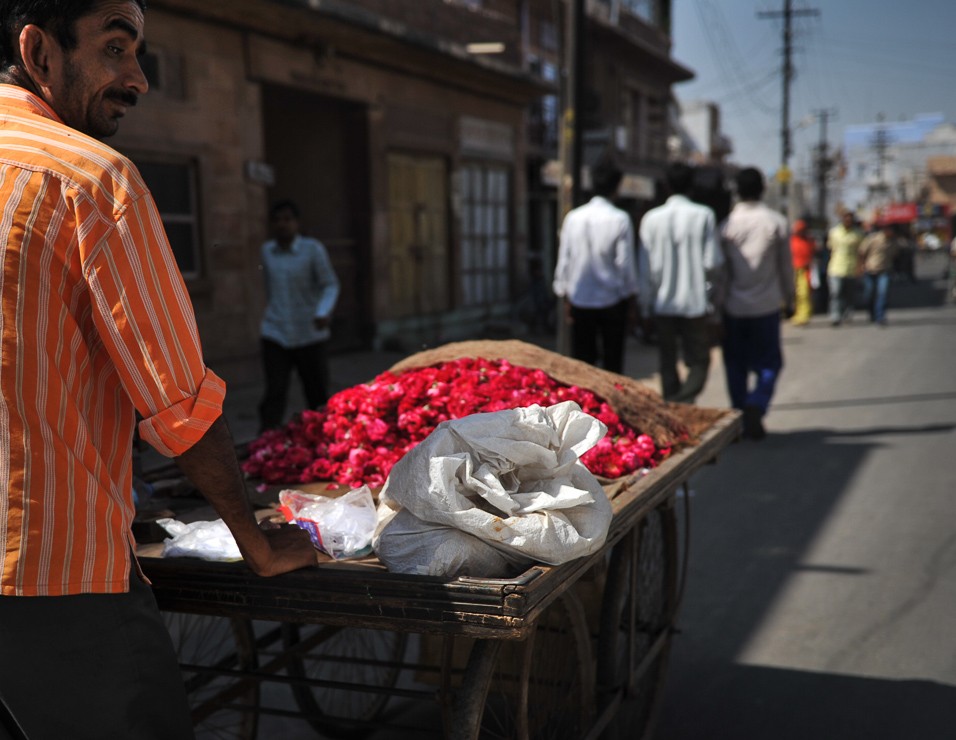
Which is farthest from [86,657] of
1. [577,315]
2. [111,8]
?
[577,315]

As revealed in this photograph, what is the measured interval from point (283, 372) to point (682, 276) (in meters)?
2.95

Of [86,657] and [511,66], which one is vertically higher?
[511,66]

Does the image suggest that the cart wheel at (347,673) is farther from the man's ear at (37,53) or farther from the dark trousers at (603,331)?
the dark trousers at (603,331)

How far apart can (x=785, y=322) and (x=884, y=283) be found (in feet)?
7.48

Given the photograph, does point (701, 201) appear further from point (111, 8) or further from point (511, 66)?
point (511, 66)

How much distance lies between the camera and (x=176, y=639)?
346 centimetres

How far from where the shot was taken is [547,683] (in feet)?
8.78

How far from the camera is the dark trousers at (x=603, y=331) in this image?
7.45m

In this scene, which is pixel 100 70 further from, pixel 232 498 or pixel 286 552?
pixel 286 552

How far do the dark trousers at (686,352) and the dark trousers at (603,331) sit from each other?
30cm

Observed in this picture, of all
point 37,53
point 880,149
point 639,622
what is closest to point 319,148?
point 639,622

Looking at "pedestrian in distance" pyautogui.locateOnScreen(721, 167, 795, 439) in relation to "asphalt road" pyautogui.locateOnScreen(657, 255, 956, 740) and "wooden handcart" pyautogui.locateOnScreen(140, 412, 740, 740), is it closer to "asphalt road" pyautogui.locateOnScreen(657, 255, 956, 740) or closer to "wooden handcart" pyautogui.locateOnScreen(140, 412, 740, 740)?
"asphalt road" pyautogui.locateOnScreen(657, 255, 956, 740)

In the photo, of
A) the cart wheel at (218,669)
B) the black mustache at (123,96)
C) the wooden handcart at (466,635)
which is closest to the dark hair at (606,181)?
the wooden handcart at (466,635)

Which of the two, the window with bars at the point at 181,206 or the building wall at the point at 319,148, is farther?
the building wall at the point at 319,148
